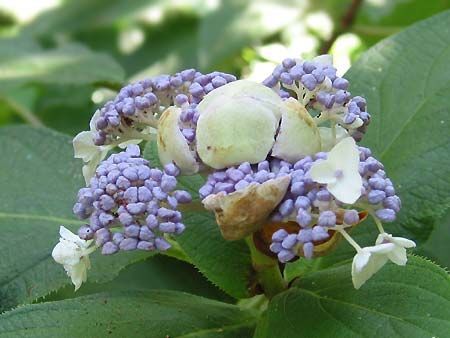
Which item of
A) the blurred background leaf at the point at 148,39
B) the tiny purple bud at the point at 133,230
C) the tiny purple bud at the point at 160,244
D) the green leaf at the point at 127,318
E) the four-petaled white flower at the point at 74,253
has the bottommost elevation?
the blurred background leaf at the point at 148,39

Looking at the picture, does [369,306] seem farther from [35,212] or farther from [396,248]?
[35,212]

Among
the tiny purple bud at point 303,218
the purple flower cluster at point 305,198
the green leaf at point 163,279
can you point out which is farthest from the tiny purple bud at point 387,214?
the green leaf at point 163,279

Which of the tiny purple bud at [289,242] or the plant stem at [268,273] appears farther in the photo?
the plant stem at [268,273]

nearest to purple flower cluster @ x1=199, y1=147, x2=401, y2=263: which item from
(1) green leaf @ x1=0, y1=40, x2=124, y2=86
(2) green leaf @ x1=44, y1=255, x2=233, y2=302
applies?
(2) green leaf @ x1=44, y1=255, x2=233, y2=302

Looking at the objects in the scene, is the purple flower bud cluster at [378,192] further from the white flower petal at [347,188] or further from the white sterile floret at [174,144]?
the white sterile floret at [174,144]

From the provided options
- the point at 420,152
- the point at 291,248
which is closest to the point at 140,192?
the point at 291,248

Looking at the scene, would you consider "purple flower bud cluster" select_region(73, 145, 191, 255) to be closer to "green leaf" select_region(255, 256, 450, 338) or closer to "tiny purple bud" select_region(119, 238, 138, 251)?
"tiny purple bud" select_region(119, 238, 138, 251)
